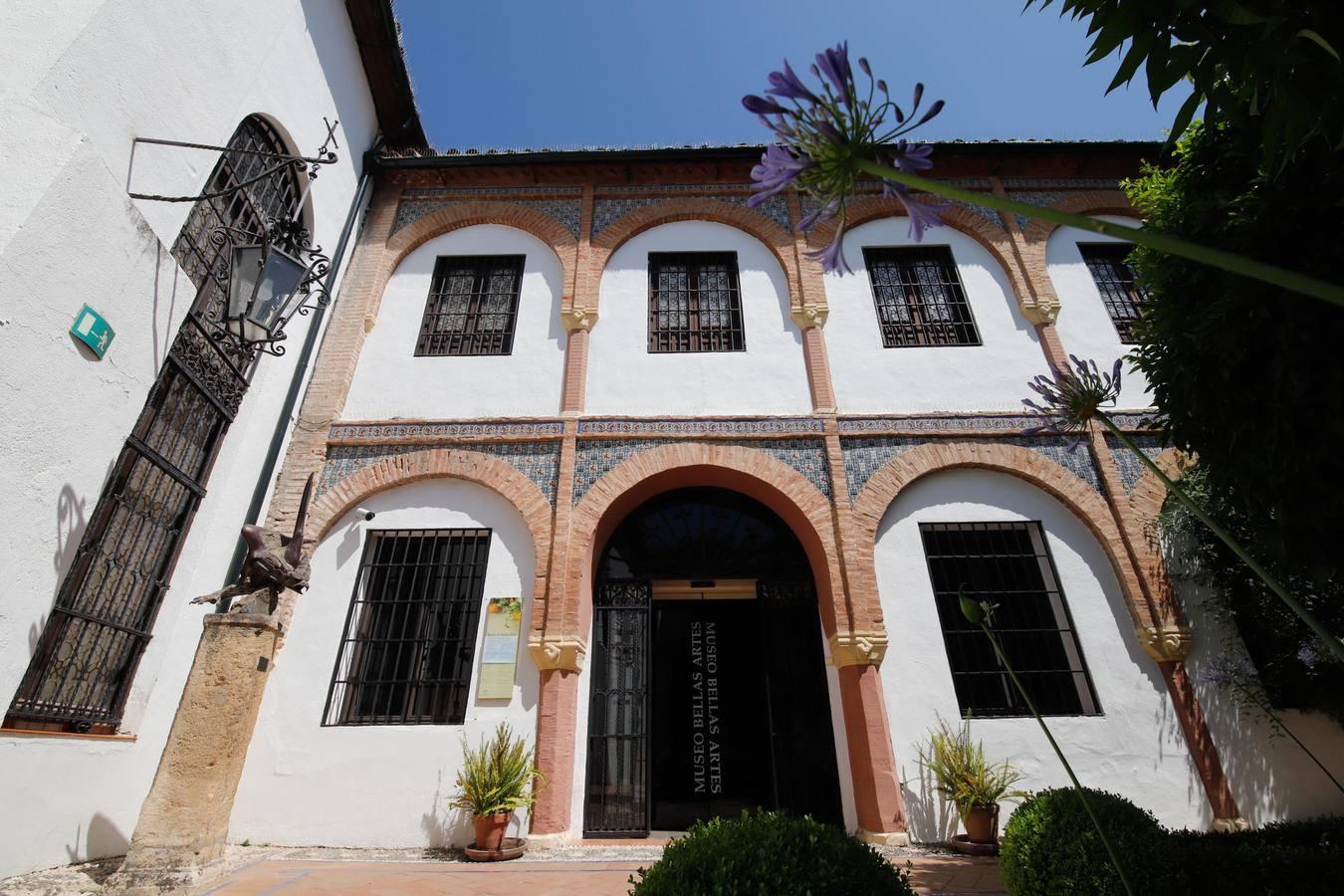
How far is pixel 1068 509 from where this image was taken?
7.21 metres

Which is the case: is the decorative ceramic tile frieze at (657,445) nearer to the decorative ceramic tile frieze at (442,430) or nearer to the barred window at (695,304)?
the decorative ceramic tile frieze at (442,430)

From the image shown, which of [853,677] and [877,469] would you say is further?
[877,469]

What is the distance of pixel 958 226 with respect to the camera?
9.01 m

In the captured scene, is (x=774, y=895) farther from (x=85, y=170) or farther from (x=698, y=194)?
(x=698, y=194)

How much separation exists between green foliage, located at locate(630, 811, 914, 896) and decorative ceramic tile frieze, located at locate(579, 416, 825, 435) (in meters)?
5.00

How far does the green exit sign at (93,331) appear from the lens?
4348mm

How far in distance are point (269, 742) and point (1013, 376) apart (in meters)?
8.67

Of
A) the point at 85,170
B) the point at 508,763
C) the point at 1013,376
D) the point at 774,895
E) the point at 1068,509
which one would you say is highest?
the point at 1013,376

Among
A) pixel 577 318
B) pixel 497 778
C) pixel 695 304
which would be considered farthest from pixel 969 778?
pixel 577 318

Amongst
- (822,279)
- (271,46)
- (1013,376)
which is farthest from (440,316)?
(1013,376)

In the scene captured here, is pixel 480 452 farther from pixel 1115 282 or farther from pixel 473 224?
pixel 1115 282

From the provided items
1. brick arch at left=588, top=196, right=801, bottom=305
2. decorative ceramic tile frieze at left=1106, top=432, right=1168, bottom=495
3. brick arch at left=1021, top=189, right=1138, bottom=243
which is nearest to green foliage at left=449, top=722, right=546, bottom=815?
brick arch at left=588, top=196, right=801, bottom=305

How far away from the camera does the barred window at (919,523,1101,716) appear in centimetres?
649

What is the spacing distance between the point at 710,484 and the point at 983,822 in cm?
404
